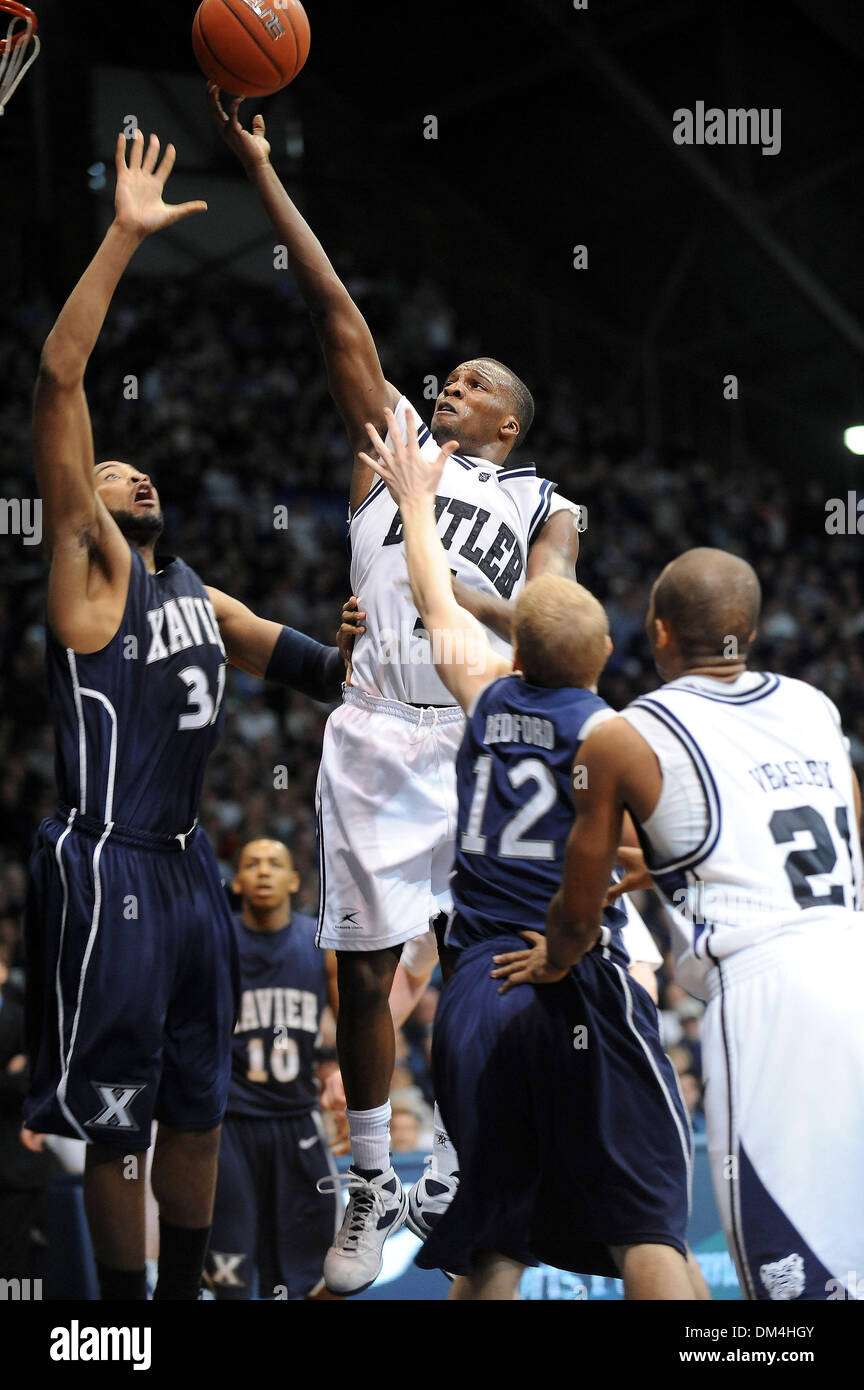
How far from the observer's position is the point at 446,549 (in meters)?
4.80

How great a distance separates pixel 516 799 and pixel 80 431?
1.53 metres

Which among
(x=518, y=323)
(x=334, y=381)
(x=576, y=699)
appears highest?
(x=518, y=323)

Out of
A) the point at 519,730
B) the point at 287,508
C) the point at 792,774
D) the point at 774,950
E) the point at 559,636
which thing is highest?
the point at 287,508

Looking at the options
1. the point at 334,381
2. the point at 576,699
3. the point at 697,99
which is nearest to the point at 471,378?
the point at 334,381

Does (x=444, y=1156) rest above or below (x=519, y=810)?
below

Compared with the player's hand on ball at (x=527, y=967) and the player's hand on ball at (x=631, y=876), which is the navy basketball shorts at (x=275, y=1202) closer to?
the player's hand on ball at (x=631, y=876)

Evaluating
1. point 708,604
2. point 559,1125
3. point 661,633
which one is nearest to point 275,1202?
point 559,1125

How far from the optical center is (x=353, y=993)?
459 centimetres

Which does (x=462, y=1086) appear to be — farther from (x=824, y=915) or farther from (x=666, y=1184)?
(x=824, y=915)

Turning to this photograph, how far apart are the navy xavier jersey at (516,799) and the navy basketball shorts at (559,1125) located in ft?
0.73

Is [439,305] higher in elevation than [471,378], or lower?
higher

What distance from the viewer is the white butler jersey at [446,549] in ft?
15.5

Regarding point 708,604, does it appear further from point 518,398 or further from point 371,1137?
point 371,1137

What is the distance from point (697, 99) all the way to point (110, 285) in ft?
38.8
